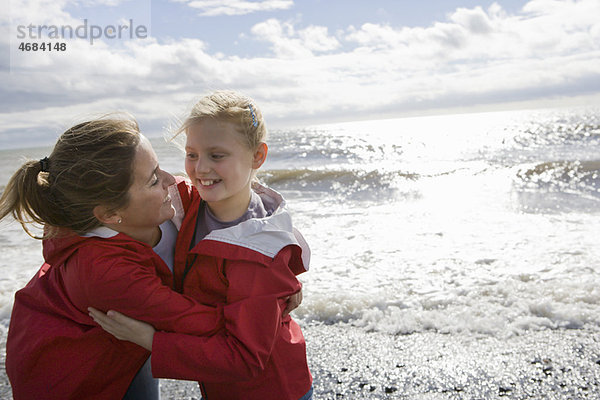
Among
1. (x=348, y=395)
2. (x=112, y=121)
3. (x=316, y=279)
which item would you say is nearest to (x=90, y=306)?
(x=112, y=121)

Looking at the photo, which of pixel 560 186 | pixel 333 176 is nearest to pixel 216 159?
pixel 560 186

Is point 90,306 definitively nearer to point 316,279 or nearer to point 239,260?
point 239,260

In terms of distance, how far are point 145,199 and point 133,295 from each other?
434 mm

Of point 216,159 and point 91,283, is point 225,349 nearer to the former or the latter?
point 91,283

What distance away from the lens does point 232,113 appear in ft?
6.82

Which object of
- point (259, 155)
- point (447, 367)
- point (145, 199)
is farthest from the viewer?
point (447, 367)

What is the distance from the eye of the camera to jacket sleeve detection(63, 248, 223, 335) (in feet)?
5.59

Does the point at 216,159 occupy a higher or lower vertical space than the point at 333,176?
higher

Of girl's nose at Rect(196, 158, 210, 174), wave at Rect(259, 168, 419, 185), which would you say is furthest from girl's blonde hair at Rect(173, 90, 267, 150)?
wave at Rect(259, 168, 419, 185)

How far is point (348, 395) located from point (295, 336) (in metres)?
1.22

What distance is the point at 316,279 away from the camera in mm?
5156

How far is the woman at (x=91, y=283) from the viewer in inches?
67.9

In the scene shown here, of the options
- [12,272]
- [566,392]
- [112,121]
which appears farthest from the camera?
[12,272]

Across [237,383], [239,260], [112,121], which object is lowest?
[237,383]
